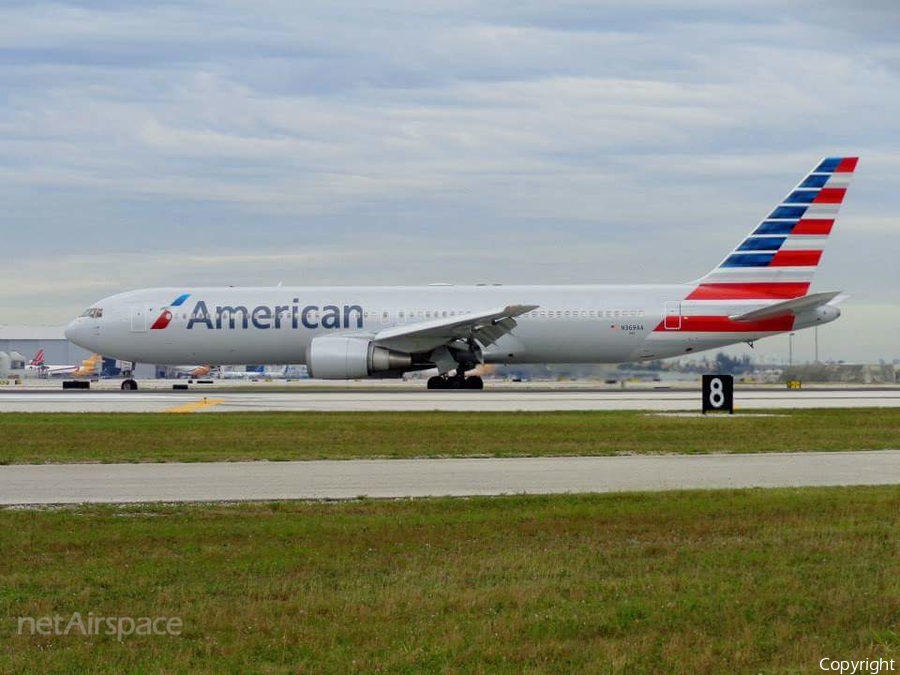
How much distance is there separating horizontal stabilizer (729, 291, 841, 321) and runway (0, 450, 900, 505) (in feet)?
81.6

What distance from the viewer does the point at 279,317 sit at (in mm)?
47344

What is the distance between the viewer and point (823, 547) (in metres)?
10.3

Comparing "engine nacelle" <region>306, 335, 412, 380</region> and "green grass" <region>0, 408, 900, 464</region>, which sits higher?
"engine nacelle" <region>306, 335, 412, 380</region>

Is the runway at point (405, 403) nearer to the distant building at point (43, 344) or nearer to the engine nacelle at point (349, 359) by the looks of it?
the engine nacelle at point (349, 359)

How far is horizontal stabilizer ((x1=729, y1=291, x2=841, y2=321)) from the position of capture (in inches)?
1702

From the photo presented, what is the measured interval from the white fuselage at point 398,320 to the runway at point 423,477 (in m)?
26.9

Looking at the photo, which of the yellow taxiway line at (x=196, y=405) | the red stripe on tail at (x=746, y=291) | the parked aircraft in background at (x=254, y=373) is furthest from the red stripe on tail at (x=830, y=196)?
the parked aircraft in background at (x=254, y=373)

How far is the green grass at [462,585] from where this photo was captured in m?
7.16

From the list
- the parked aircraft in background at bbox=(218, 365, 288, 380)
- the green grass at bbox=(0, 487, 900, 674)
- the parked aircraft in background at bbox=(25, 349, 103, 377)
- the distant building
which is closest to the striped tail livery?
the green grass at bbox=(0, 487, 900, 674)

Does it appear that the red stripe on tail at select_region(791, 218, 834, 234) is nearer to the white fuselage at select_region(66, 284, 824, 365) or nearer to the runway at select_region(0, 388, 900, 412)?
the white fuselage at select_region(66, 284, 824, 365)

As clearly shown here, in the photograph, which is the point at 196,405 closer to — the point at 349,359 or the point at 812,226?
the point at 349,359

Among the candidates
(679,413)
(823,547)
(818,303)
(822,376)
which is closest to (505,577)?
(823,547)

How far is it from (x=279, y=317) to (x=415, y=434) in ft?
80.7

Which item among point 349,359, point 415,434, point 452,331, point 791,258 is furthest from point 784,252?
point 415,434
